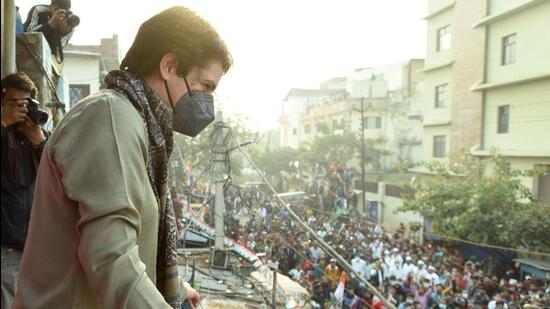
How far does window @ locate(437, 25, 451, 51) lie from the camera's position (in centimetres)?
1273

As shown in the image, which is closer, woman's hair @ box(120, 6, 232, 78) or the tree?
woman's hair @ box(120, 6, 232, 78)

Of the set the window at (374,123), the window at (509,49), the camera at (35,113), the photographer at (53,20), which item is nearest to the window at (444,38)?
the window at (509,49)

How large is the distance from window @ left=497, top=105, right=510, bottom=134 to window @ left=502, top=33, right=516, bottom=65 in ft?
2.90

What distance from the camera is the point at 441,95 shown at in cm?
1355

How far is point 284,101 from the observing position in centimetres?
3181

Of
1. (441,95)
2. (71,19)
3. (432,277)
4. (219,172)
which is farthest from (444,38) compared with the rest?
(71,19)

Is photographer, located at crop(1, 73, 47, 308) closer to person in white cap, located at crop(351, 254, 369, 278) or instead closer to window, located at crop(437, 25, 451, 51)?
person in white cap, located at crop(351, 254, 369, 278)

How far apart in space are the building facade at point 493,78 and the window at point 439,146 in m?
0.03

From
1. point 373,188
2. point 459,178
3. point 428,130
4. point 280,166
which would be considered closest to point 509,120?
point 459,178

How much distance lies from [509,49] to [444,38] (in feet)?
14.4

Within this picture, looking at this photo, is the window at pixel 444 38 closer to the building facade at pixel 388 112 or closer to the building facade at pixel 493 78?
the building facade at pixel 493 78

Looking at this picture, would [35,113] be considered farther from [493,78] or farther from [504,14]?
[493,78]

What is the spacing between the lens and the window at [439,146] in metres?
13.5

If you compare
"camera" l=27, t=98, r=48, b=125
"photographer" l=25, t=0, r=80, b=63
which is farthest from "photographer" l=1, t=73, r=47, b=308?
"photographer" l=25, t=0, r=80, b=63
